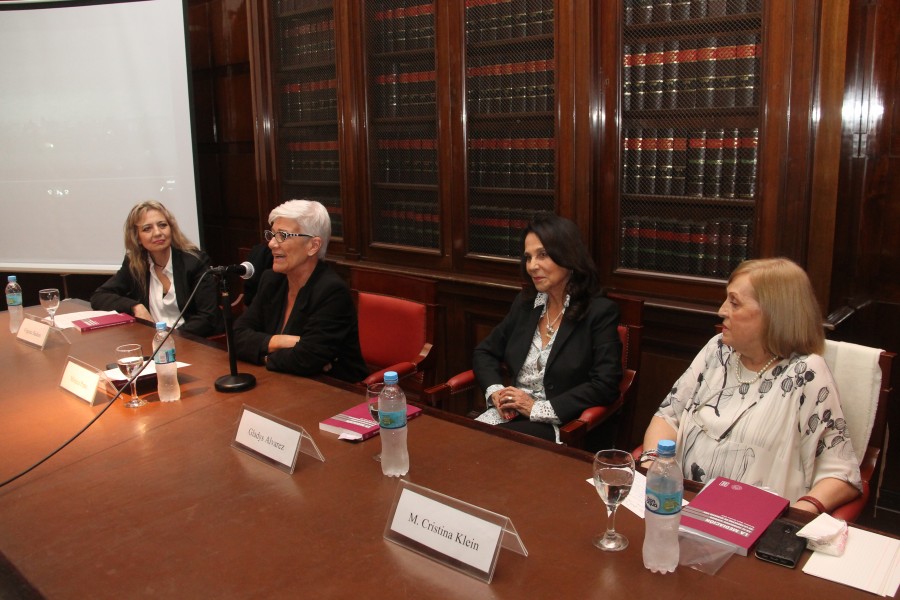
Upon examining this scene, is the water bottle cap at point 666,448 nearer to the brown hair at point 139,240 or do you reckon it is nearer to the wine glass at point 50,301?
the wine glass at point 50,301

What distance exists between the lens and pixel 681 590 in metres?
1.28

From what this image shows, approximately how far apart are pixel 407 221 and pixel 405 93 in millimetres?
661

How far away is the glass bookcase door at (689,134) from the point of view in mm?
2824

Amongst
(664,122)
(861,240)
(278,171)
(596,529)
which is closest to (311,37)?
(278,171)

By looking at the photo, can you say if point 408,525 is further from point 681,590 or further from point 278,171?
point 278,171

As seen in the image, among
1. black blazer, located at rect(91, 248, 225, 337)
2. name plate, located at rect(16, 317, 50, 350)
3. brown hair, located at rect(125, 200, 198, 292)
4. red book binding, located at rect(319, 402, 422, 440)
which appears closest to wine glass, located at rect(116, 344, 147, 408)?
red book binding, located at rect(319, 402, 422, 440)

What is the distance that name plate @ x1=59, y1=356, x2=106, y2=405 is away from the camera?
2.29m

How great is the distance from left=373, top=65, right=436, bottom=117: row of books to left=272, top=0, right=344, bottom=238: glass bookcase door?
0.34 m

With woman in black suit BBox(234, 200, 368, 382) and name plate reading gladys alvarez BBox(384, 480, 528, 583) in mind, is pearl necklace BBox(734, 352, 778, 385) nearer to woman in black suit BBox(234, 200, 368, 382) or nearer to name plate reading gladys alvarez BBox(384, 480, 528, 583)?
name plate reading gladys alvarez BBox(384, 480, 528, 583)

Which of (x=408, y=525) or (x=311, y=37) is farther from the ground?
(x=311, y=37)

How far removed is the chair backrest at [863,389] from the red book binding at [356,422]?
116 cm

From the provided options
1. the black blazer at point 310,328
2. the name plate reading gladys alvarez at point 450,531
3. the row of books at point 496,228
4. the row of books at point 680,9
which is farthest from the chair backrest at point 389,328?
the name plate reading gladys alvarez at point 450,531

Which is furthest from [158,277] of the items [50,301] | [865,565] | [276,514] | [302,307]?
[865,565]

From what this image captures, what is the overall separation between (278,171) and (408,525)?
358cm
